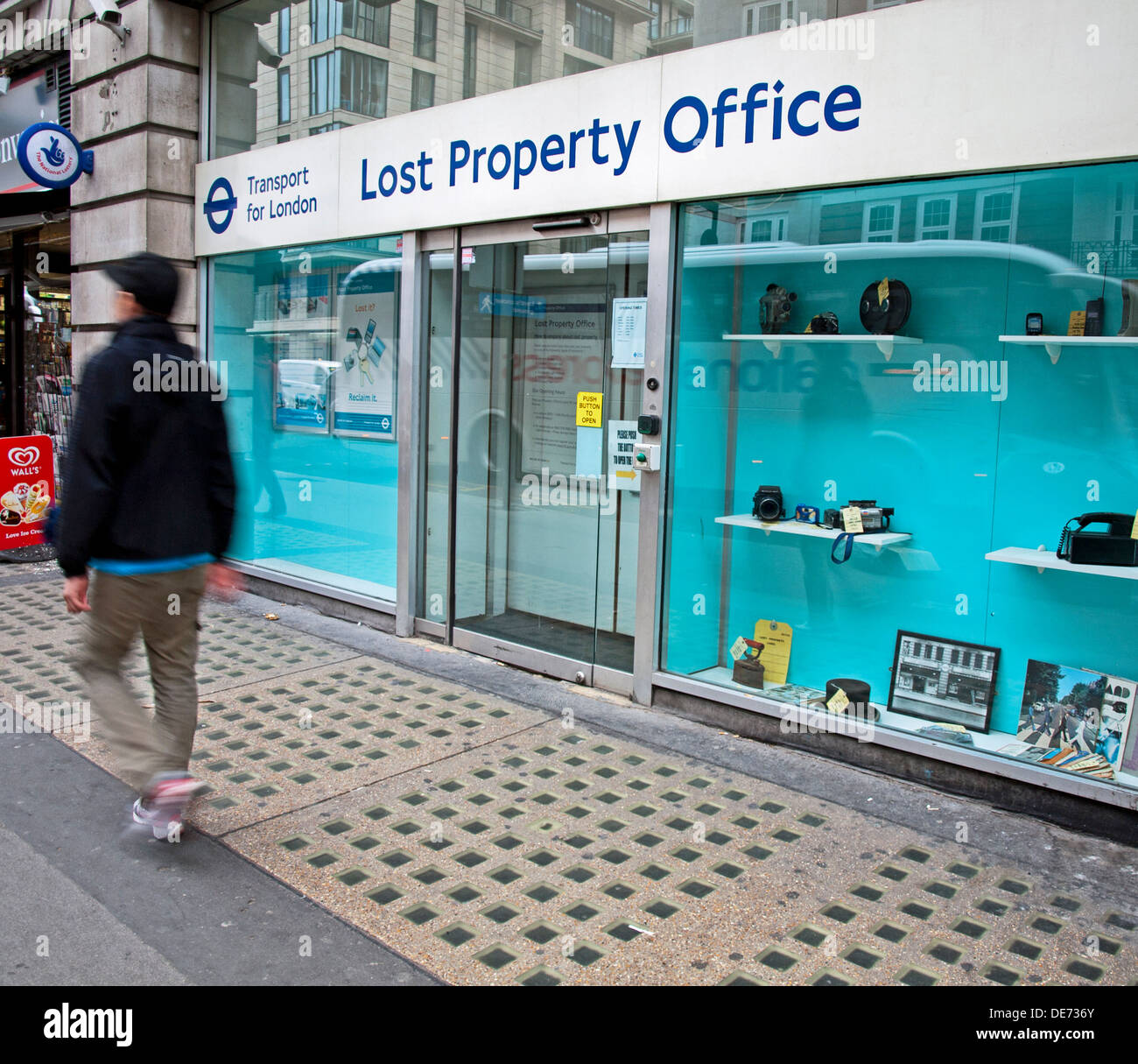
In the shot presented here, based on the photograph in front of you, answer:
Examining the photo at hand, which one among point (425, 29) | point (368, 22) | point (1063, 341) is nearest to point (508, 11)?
point (425, 29)

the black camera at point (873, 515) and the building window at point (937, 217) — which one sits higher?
the building window at point (937, 217)

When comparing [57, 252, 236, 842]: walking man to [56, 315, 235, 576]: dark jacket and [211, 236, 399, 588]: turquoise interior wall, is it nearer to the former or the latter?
[56, 315, 235, 576]: dark jacket

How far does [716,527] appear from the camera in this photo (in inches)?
229

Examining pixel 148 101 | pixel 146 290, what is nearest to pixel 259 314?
pixel 148 101

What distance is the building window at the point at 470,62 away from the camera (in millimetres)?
6418

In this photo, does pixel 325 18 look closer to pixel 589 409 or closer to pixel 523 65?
pixel 523 65

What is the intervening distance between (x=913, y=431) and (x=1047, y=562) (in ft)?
3.07

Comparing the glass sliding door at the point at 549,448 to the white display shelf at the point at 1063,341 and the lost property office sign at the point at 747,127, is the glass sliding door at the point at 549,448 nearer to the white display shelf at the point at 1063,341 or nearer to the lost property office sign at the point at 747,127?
the lost property office sign at the point at 747,127

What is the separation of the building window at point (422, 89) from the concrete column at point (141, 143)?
280cm

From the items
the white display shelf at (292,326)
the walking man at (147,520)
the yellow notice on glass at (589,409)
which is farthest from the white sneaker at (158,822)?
the white display shelf at (292,326)

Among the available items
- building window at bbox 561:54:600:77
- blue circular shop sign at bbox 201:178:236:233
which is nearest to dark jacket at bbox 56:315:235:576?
building window at bbox 561:54:600:77

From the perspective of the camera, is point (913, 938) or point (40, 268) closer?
point (913, 938)

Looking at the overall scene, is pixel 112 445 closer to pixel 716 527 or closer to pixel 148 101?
pixel 716 527
